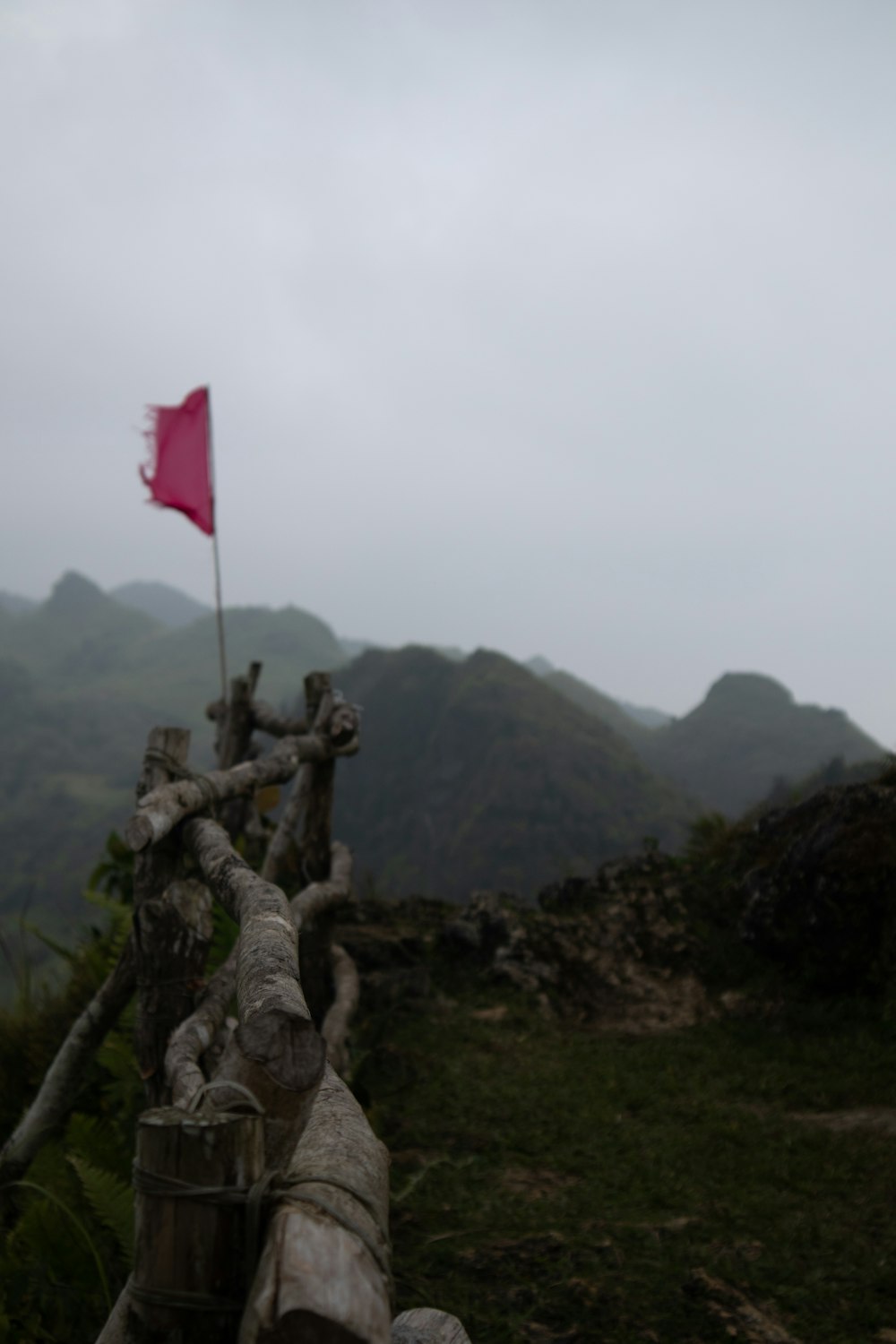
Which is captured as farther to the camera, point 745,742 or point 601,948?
point 745,742

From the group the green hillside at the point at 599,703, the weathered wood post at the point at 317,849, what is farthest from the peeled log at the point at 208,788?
the green hillside at the point at 599,703

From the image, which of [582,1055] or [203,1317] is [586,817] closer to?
[582,1055]

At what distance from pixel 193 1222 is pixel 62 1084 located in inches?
110

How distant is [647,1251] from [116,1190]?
1.83 meters

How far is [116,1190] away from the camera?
301 centimetres

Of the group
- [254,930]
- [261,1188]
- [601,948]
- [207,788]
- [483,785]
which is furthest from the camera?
[483,785]

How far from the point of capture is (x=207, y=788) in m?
3.54

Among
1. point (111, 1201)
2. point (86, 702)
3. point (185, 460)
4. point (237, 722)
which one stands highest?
point (185, 460)

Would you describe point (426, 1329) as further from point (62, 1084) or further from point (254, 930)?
point (62, 1084)

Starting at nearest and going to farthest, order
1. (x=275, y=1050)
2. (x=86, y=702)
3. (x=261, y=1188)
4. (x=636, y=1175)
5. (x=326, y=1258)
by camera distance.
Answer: (x=326, y=1258) < (x=261, y=1188) < (x=275, y=1050) < (x=636, y=1175) < (x=86, y=702)

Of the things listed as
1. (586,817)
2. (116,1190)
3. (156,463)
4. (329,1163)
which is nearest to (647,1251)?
(116,1190)

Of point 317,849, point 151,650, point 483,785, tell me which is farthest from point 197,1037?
point 151,650

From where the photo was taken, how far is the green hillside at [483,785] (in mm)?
24594

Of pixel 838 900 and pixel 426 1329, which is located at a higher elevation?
pixel 838 900
